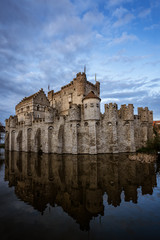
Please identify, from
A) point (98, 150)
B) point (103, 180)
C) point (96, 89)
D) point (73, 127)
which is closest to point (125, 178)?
point (103, 180)

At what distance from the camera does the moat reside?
5.21 meters

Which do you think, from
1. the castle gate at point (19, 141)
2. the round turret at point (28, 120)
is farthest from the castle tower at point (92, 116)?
the castle gate at point (19, 141)

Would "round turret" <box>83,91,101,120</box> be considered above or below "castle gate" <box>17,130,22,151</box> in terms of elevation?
above

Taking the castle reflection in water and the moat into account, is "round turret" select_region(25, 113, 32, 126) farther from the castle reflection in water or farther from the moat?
the moat

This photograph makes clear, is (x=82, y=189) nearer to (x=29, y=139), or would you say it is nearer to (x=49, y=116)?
(x=49, y=116)

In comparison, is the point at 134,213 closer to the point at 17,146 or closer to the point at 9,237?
the point at 9,237

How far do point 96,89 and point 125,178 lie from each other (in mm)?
29008

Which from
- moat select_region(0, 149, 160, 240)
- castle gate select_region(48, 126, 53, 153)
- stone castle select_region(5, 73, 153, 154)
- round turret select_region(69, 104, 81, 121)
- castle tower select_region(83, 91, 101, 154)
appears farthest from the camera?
castle gate select_region(48, 126, 53, 153)

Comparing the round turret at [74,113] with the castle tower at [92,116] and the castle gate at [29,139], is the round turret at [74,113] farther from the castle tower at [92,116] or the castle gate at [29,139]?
the castle gate at [29,139]

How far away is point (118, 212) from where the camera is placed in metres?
6.54

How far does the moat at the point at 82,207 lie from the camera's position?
5.21 meters

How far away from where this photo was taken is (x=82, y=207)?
710cm

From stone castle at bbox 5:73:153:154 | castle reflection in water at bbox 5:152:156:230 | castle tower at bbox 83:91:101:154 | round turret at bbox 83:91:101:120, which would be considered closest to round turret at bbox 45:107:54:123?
stone castle at bbox 5:73:153:154

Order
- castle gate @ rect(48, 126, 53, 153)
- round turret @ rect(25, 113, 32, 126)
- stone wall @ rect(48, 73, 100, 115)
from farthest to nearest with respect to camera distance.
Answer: stone wall @ rect(48, 73, 100, 115) → round turret @ rect(25, 113, 32, 126) → castle gate @ rect(48, 126, 53, 153)
